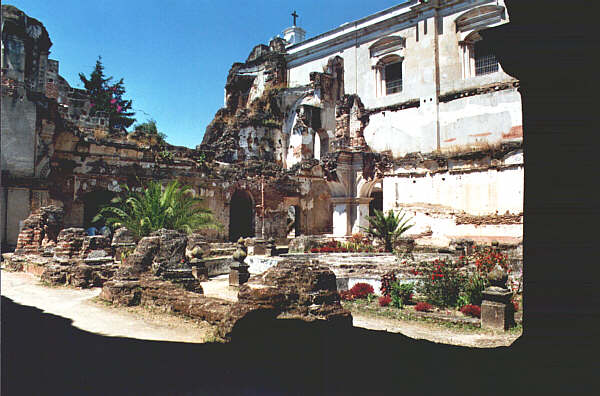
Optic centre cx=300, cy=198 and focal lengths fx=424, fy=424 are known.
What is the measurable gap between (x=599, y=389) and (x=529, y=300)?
658mm

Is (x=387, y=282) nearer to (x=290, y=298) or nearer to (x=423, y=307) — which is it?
(x=423, y=307)

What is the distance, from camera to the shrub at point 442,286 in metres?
8.84

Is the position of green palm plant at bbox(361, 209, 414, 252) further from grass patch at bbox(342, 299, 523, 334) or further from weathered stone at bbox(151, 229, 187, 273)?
weathered stone at bbox(151, 229, 187, 273)

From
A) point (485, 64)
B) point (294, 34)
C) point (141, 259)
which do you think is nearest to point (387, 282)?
point (141, 259)

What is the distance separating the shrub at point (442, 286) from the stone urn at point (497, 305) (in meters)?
1.33

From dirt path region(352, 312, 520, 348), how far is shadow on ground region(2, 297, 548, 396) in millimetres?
1944

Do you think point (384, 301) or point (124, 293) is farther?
point (384, 301)

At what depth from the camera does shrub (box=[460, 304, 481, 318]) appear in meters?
7.84

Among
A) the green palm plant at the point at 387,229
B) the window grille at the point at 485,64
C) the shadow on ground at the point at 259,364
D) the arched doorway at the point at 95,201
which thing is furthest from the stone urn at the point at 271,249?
the window grille at the point at 485,64

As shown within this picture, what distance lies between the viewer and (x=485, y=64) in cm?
2133

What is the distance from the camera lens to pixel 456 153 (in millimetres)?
20547

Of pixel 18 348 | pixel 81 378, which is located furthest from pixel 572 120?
pixel 18 348

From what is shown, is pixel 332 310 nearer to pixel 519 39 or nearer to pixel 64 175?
pixel 519 39

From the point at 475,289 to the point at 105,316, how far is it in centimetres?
708
